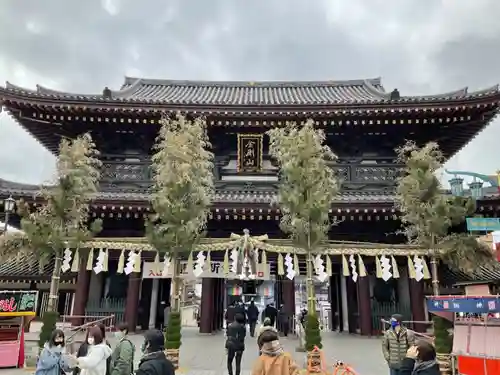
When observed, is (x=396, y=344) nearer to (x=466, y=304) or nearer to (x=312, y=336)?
(x=466, y=304)

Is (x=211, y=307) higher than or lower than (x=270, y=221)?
lower

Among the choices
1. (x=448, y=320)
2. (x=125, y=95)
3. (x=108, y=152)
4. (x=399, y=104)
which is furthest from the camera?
(x=125, y=95)

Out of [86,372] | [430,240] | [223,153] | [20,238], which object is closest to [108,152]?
[223,153]

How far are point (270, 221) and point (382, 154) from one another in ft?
19.6

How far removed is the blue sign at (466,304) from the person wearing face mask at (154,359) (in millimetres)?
6521

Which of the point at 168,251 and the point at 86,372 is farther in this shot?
the point at 168,251

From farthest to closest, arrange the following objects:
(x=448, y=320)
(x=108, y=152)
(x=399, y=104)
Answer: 1. (x=108, y=152)
2. (x=399, y=104)
3. (x=448, y=320)

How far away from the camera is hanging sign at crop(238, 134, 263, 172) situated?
631 inches

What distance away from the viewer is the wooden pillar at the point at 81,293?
14.2m

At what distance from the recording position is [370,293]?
15.1 metres

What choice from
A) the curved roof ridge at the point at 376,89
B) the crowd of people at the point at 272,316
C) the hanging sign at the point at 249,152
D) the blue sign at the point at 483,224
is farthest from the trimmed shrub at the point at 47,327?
the curved roof ridge at the point at 376,89

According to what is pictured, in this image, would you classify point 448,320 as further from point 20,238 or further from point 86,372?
point 20,238

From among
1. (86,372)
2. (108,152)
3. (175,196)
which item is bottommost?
(86,372)

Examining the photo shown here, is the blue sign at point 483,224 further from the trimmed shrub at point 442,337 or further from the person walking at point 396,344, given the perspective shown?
the person walking at point 396,344
